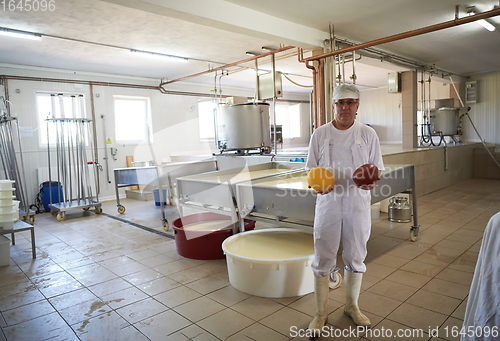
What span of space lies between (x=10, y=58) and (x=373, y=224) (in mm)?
6146

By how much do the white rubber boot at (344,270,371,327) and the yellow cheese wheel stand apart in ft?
1.89

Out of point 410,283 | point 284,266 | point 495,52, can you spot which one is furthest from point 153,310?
point 495,52

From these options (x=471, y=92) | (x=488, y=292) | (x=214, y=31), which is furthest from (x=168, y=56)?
(x=471, y=92)

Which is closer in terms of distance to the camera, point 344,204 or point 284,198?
point 344,204

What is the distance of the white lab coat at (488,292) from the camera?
3.42 feet

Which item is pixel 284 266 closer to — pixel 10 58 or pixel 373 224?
pixel 373 224

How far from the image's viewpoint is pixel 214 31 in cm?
463

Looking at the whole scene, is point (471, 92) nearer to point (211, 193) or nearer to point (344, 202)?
point (211, 193)

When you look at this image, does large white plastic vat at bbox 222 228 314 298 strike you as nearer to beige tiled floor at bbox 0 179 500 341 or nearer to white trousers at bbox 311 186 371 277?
beige tiled floor at bbox 0 179 500 341

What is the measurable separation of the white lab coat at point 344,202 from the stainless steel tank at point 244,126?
3606mm

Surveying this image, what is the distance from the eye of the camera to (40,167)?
6.27 metres

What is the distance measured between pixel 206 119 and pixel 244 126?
3.48m

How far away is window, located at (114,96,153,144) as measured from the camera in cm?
737

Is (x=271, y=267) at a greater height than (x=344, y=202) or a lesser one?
lesser
